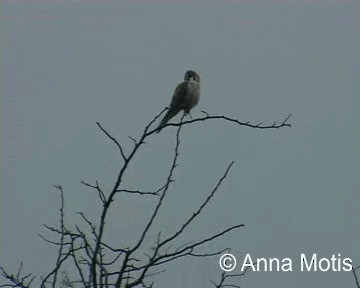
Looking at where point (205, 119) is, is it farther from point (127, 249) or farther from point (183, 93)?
point (183, 93)

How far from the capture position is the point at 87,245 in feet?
6.60

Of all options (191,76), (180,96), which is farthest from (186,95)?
(191,76)

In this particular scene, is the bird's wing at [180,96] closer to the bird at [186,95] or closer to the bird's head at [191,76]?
the bird at [186,95]

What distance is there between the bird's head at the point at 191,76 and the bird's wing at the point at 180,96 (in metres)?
0.14

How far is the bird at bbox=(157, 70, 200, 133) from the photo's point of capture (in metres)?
5.18

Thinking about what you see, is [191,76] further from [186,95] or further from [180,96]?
[180,96]

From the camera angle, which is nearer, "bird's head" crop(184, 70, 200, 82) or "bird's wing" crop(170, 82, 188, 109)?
"bird's wing" crop(170, 82, 188, 109)

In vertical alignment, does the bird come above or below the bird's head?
below

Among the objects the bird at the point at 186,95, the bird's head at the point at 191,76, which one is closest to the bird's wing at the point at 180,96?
the bird at the point at 186,95

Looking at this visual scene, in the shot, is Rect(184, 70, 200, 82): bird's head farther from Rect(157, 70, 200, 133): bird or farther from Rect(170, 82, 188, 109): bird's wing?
Rect(170, 82, 188, 109): bird's wing

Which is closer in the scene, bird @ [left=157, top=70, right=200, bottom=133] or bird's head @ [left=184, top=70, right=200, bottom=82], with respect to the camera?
bird @ [left=157, top=70, right=200, bottom=133]

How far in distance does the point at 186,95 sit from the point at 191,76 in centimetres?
45

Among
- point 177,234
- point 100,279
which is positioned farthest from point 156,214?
point 100,279

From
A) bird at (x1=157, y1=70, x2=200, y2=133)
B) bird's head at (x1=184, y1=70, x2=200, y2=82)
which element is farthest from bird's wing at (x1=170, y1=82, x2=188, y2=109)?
bird's head at (x1=184, y1=70, x2=200, y2=82)
